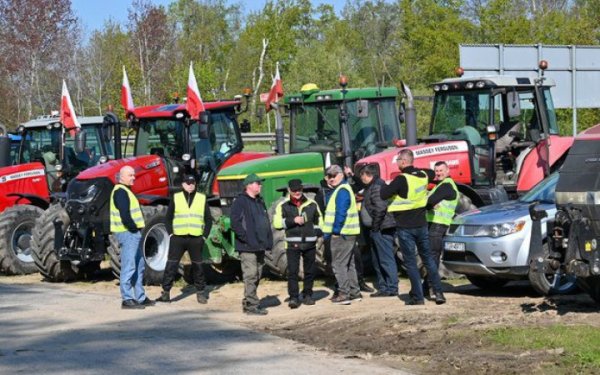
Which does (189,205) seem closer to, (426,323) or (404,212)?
(404,212)

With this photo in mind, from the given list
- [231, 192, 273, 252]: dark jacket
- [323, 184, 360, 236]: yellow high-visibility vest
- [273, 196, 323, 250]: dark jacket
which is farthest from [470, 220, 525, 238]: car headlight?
[231, 192, 273, 252]: dark jacket

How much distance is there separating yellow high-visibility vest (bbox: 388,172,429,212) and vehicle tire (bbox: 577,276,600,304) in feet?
7.58

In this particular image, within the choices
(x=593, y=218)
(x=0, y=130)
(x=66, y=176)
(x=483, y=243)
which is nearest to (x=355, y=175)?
(x=483, y=243)

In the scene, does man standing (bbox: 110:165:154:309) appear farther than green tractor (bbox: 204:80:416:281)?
Answer: No

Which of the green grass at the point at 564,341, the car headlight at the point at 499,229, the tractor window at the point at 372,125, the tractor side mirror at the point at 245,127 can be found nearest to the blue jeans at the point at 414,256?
the car headlight at the point at 499,229

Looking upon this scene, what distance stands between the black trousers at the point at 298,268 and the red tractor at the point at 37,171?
668cm

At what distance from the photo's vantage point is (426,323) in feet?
41.3

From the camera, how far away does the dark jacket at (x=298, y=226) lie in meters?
14.9

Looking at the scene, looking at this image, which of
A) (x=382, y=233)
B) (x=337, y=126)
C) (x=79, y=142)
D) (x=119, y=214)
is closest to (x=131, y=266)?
(x=119, y=214)

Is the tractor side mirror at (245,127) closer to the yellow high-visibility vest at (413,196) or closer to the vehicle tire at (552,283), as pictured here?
the yellow high-visibility vest at (413,196)

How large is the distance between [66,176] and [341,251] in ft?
27.7

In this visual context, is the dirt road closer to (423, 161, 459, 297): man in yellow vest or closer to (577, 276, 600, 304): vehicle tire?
(577, 276, 600, 304): vehicle tire

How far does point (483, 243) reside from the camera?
14219mm

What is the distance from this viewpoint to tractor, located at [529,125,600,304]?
39.7 feet
